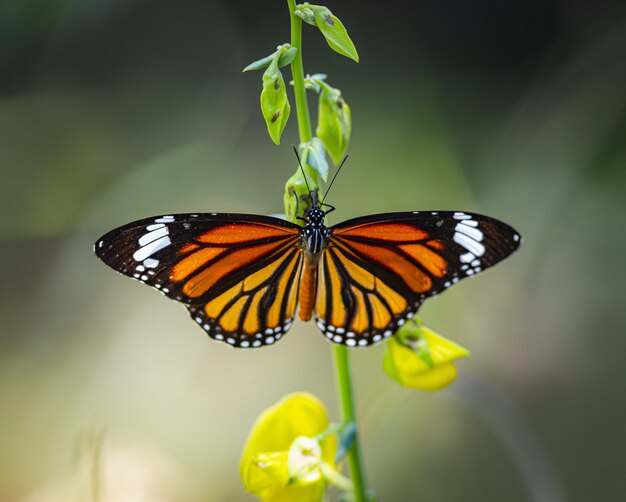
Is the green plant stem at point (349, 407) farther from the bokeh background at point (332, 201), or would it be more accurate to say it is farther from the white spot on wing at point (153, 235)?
the bokeh background at point (332, 201)

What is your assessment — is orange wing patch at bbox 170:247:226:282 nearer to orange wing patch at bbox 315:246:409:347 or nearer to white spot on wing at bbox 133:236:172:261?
white spot on wing at bbox 133:236:172:261

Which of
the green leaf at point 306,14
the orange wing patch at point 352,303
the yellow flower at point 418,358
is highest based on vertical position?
the green leaf at point 306,14

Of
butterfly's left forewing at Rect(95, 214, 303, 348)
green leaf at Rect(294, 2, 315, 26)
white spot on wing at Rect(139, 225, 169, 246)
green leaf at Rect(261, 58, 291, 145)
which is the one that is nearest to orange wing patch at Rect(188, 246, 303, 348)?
butterfly's left forewing at Rect(95, 214, 303, 348)

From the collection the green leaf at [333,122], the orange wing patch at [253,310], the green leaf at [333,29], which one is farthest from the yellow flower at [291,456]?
the green leaf at [333,29]

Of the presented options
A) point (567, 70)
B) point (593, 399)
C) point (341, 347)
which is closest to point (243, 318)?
point (341, 347)

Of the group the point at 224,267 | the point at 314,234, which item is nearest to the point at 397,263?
the point at 314,234
